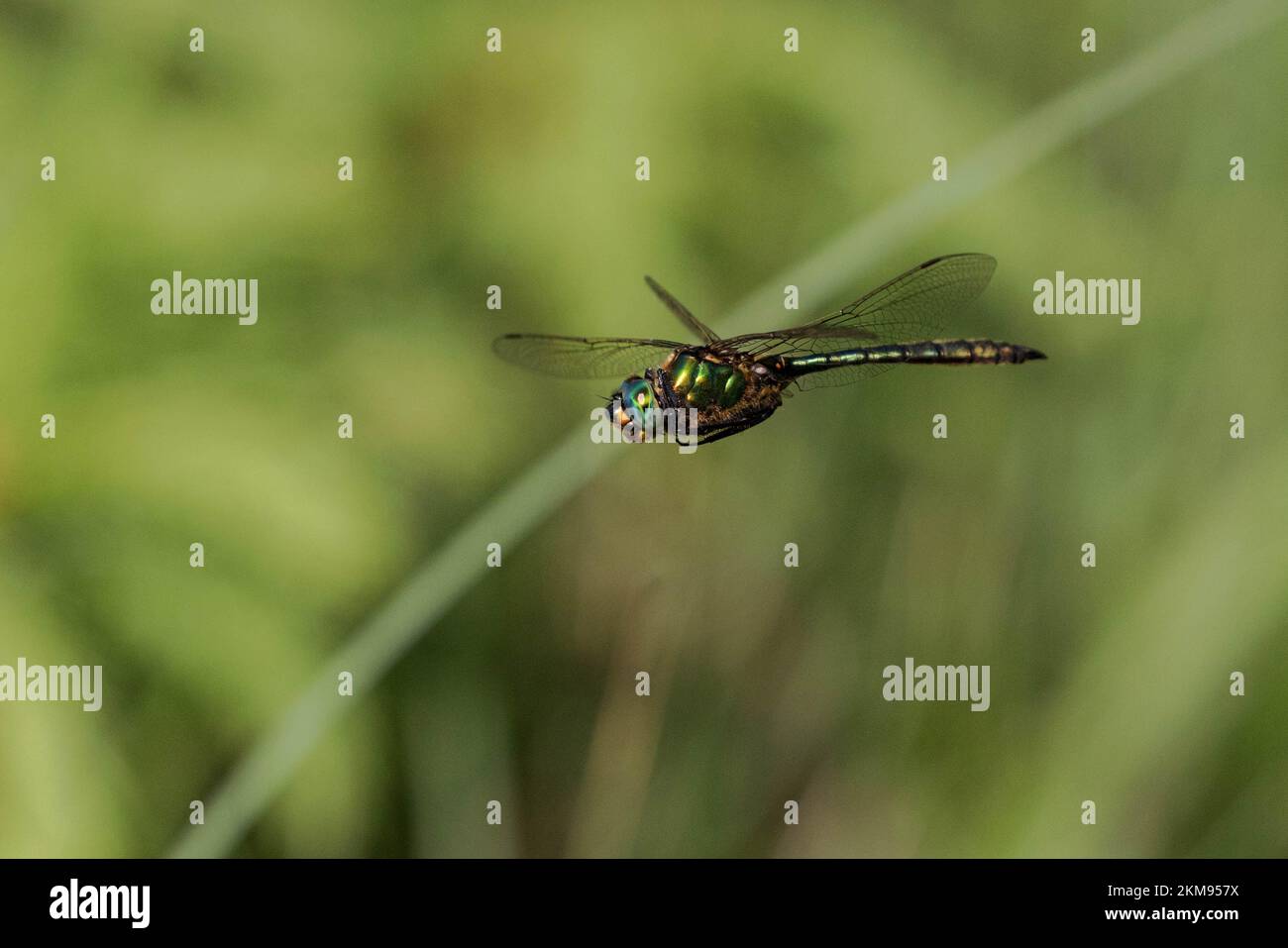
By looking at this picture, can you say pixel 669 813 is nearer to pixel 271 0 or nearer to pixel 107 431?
pixel 107 431
